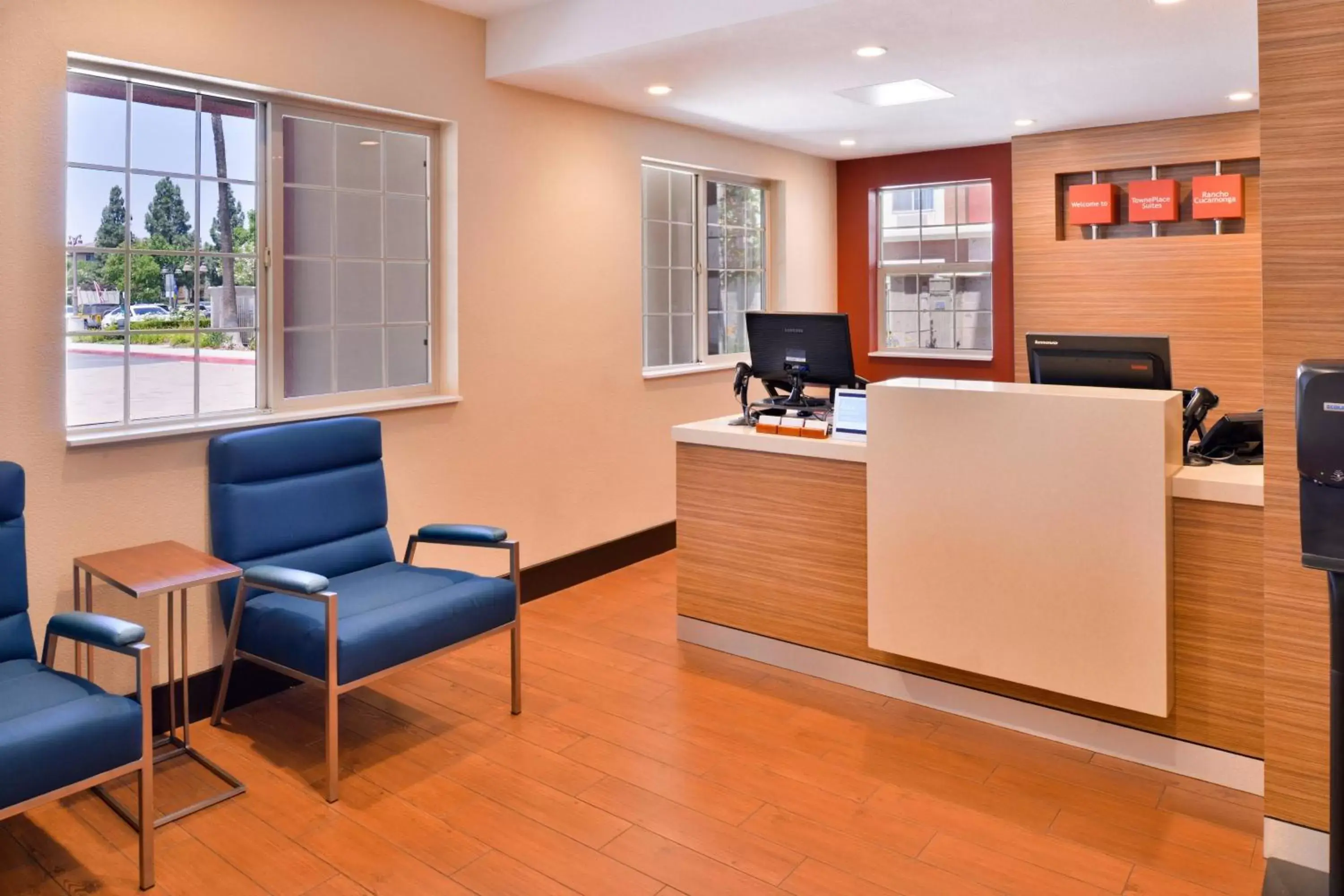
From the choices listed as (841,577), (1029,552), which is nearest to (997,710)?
(1029,552)

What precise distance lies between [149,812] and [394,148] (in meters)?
2.90

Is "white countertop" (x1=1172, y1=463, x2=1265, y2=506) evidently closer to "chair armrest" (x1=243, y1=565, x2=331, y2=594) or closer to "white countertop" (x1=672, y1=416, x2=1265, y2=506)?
"white countertop" (x1=672, y1=416, x2=1265, y2=506)

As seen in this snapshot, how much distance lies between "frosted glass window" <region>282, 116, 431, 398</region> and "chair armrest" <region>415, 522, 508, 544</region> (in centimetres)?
89

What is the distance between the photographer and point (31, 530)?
296cm

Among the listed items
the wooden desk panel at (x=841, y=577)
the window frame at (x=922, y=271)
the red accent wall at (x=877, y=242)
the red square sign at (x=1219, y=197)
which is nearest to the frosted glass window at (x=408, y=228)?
the wooden desk panel at (x=841, y=577)

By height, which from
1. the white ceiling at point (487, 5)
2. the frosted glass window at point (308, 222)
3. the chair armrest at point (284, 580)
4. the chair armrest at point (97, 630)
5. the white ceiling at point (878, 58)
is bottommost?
the chair armrest at point (97, 630)

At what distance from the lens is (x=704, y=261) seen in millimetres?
6043

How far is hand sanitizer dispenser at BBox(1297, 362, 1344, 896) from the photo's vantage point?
68.1 inches

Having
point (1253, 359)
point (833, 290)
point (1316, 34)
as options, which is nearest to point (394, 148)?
point (1316, 34)

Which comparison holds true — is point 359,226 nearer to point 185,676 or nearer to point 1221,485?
point 185,676

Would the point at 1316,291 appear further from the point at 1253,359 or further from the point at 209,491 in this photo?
the point at 1253,359

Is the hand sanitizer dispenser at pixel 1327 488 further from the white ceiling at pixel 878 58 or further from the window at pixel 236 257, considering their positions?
the window at pixel 236 257

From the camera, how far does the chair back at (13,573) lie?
2.65m

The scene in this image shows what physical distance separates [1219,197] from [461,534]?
4870 millimetres
